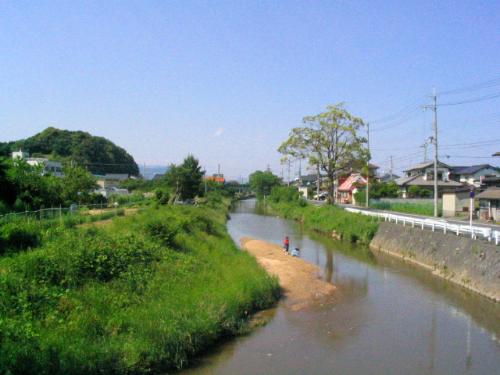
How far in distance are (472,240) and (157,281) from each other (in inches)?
575

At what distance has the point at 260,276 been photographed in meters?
18.4

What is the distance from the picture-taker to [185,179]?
5581 cm

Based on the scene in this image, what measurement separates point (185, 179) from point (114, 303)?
143 feet

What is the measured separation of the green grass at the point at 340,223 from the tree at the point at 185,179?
44.0ft

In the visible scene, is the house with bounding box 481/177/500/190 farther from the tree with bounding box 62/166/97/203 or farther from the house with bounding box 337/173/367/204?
the tree with bounding box 62/166/97/203

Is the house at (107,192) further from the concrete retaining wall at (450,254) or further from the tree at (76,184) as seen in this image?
the concrete retaining wall at (450,254)

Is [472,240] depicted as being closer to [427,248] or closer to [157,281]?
[427,248]

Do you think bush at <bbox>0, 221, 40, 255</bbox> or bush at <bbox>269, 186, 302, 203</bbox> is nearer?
bush at <bbox>0, 221, 40, 255</bbox>

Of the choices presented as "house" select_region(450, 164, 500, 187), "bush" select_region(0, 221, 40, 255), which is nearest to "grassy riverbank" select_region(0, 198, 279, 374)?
"bush" select_region(0, 221, 40, 255)

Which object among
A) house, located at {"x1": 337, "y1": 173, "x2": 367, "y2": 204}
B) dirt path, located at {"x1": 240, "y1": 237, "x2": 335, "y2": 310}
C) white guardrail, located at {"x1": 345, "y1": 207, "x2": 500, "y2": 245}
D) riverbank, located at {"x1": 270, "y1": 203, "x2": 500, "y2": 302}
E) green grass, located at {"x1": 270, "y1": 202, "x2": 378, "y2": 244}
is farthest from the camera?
house, located at {"x1": 337, "y1": 173, "x2": 367, "y2": 204}

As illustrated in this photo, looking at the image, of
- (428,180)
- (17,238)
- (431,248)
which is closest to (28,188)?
(17,238)

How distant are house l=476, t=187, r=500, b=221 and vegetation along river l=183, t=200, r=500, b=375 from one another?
1417 cm

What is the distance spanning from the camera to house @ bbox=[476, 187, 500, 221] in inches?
1318

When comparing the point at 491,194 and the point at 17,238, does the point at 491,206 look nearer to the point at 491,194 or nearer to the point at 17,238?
the point at 491,194
